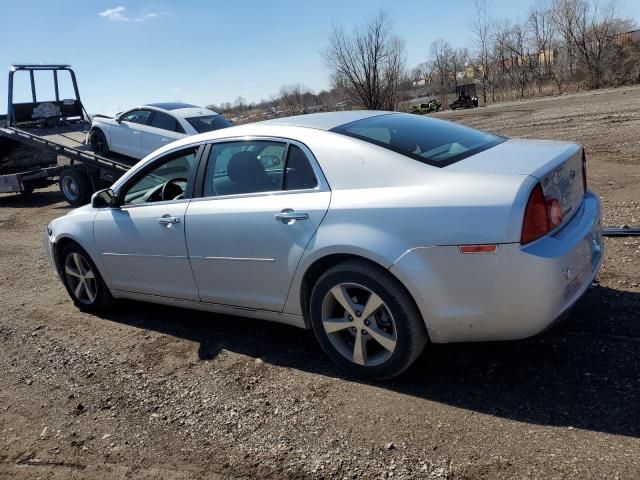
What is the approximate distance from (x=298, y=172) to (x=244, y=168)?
0.52 metres

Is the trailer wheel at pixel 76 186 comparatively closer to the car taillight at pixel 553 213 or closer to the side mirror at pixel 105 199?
the side mirror at pixel 105 199

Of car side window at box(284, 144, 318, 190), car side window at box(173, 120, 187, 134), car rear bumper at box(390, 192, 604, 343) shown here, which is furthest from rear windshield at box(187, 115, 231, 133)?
car rear bumper at box(390, 192, 604, 343)

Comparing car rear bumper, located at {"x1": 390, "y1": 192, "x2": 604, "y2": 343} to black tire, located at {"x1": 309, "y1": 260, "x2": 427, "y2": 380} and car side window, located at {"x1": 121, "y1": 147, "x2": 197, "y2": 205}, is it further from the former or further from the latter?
car side window, located at {"x1": 121, "y1": 147, "x2": 197, "y2": 205}

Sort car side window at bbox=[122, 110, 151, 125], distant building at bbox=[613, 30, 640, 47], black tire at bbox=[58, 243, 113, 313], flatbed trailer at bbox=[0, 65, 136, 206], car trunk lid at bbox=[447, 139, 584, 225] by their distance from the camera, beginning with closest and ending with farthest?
car trunk lid at bbox=[447, 139, 584, 225] → black tire at bbox=[58, 243, 113, 313] → car side window at bbox=[122, 110, 151, 125] → flatbed trailer at bbox=[0, 65, 136, 206] → distant building at bbox=[613, 30, 640, 47]

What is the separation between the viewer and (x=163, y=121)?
11.4 meters

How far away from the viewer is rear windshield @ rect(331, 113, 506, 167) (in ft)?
11.5

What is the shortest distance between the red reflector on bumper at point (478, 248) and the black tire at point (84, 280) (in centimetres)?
353

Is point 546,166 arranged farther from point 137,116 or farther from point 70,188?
point 70,188

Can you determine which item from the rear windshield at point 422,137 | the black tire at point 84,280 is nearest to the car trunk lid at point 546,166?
the rear windshield at point 422,137

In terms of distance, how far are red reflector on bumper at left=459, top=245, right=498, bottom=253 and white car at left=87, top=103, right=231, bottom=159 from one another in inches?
349

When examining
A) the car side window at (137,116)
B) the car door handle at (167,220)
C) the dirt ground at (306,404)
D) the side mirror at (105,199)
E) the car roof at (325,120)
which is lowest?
the dirt ground at (306,404)

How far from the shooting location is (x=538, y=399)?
10.2 ft

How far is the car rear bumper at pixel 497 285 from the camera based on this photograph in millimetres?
2863

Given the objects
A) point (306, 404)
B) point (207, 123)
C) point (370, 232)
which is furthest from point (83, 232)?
point (207, 123)
